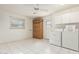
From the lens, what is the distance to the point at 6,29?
21.2 ft

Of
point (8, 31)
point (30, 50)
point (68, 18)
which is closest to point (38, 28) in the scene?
point (8, 31)

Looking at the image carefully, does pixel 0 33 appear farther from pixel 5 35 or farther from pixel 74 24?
pixel 74 24

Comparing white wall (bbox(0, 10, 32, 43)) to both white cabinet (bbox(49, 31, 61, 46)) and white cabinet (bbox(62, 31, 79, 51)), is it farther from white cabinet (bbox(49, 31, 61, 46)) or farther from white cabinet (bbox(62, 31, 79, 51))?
white cabinet (bbox(62, 31, 79, 51))

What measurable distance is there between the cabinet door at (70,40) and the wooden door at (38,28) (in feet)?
11.0

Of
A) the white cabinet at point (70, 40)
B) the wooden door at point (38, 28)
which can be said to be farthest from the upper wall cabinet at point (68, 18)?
the wooden door at point (38, 28)

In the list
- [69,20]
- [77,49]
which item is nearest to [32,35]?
[69,20]

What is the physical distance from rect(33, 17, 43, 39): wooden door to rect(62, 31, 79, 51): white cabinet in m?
3.35

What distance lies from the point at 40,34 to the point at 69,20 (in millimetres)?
3729

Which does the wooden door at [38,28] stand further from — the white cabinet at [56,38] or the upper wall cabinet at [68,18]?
the upper wall cabinet at [68,18]

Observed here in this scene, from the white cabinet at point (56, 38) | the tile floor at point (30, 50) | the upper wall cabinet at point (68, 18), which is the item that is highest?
the upper wall cabinet at point (68, 18)

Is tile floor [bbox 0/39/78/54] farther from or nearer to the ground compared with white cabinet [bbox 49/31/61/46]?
nearer to the ground

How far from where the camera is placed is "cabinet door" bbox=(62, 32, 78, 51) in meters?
4.35

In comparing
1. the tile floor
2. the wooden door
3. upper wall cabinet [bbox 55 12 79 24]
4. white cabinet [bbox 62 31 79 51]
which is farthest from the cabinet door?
the wooden door

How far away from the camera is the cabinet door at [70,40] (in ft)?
14.3
